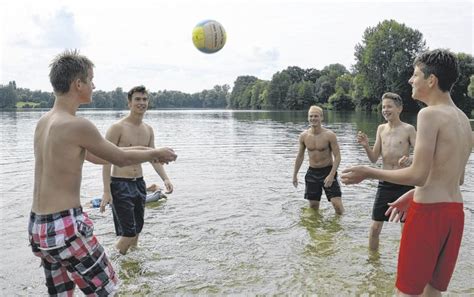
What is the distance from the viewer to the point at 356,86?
75.9 m

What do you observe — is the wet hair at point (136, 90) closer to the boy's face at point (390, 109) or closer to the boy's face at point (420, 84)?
the boy's face at point (390, 109)

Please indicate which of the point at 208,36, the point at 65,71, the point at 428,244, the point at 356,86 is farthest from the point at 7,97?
the point at 428,244

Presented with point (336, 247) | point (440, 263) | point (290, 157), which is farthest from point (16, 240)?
point (290, 157)

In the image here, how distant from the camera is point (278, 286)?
561 centimetres

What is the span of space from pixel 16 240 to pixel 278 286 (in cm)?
476

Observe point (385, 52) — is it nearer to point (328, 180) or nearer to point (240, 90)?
point (328, 180)

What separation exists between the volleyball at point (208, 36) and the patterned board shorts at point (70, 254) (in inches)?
253

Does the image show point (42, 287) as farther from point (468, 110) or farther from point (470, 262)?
point (468, 110)

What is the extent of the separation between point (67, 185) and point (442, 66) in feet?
10.5

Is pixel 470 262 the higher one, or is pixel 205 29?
pixel 205 29

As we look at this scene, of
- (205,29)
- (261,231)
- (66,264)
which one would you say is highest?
(205,29)

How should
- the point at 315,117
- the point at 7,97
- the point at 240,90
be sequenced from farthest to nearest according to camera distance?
1. the point at 240,90
2. the point at 7,97
3. the point at 315,117

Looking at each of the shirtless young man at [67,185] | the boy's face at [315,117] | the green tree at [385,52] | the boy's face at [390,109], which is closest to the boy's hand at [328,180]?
the boy's face at [315,117]

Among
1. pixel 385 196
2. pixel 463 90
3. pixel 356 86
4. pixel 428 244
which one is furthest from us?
pixel 356 86
